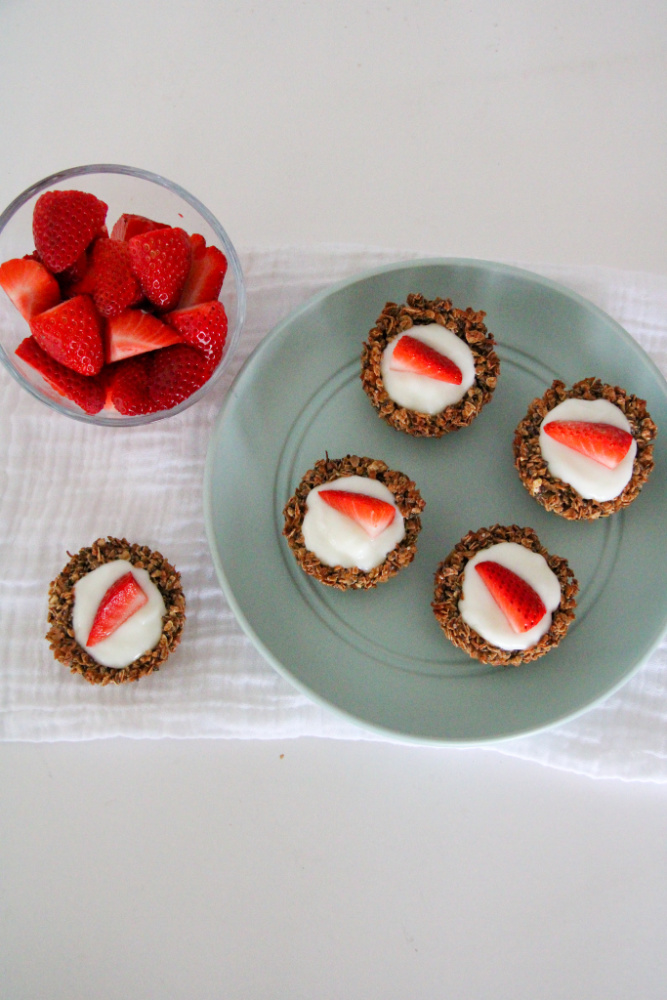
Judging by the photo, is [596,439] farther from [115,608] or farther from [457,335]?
[115,608]

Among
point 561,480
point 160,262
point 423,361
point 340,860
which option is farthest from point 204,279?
point 340,860

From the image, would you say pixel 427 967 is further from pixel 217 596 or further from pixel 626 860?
pixel 217 596

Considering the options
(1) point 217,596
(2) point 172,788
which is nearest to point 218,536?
(1) point 217,596

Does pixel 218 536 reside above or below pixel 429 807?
above

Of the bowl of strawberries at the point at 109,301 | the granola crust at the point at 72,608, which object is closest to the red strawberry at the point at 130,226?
the bowl of strawberries at the point at 109,301

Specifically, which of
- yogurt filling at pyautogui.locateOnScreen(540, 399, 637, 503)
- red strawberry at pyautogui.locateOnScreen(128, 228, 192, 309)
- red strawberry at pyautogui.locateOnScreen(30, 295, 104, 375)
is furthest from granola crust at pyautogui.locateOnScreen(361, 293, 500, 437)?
red strawberry at pyautogui.locateOnScreen(30, 295, 104, 375)

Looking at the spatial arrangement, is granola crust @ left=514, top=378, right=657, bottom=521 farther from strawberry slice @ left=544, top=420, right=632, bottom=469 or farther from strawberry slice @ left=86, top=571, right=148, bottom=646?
strawberry slice @ left=86, top=571, right=148, bottom=646
